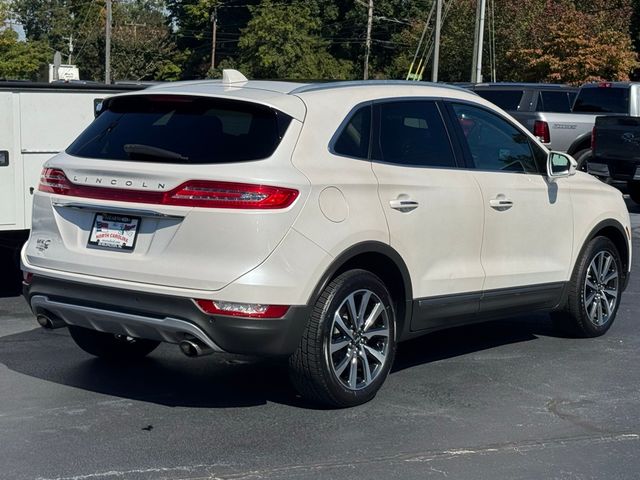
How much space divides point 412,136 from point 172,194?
1691mm

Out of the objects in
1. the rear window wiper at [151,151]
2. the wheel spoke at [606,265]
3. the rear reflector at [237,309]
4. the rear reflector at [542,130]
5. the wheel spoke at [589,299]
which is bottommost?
the rear reflector at [542,130]

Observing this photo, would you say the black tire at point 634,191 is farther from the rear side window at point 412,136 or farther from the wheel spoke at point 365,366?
the wheel spoke at point 365,366

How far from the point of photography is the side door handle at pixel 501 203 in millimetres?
7108

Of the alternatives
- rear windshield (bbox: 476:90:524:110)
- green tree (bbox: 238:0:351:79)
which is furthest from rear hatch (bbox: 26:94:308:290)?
green tree (bbox: 238:0:351:79)

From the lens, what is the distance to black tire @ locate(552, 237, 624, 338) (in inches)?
314

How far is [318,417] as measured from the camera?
605 cm

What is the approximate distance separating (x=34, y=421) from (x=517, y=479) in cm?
248

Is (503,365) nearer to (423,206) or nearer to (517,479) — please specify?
(423,206)

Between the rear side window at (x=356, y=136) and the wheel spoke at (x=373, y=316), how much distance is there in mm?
838

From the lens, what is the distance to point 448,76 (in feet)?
165

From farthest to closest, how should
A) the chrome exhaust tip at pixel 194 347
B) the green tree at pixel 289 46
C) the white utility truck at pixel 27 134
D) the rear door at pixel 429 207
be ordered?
the green tree at pixel 289 46 < the white utility truck at pixel 27 134 < the rear door at pixel 429 207 < the chrome exhaust tip at pixel 194 347

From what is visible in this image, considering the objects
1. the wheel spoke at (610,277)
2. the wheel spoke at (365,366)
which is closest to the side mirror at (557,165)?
the wheel spoke at (610,277)

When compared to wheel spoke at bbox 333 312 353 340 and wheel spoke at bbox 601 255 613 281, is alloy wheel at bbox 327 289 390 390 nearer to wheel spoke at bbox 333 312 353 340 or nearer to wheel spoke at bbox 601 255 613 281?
wheel spoke at bbox 333 312 353 340

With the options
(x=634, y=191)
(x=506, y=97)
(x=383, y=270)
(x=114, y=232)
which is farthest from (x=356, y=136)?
(x=506, y=97)
